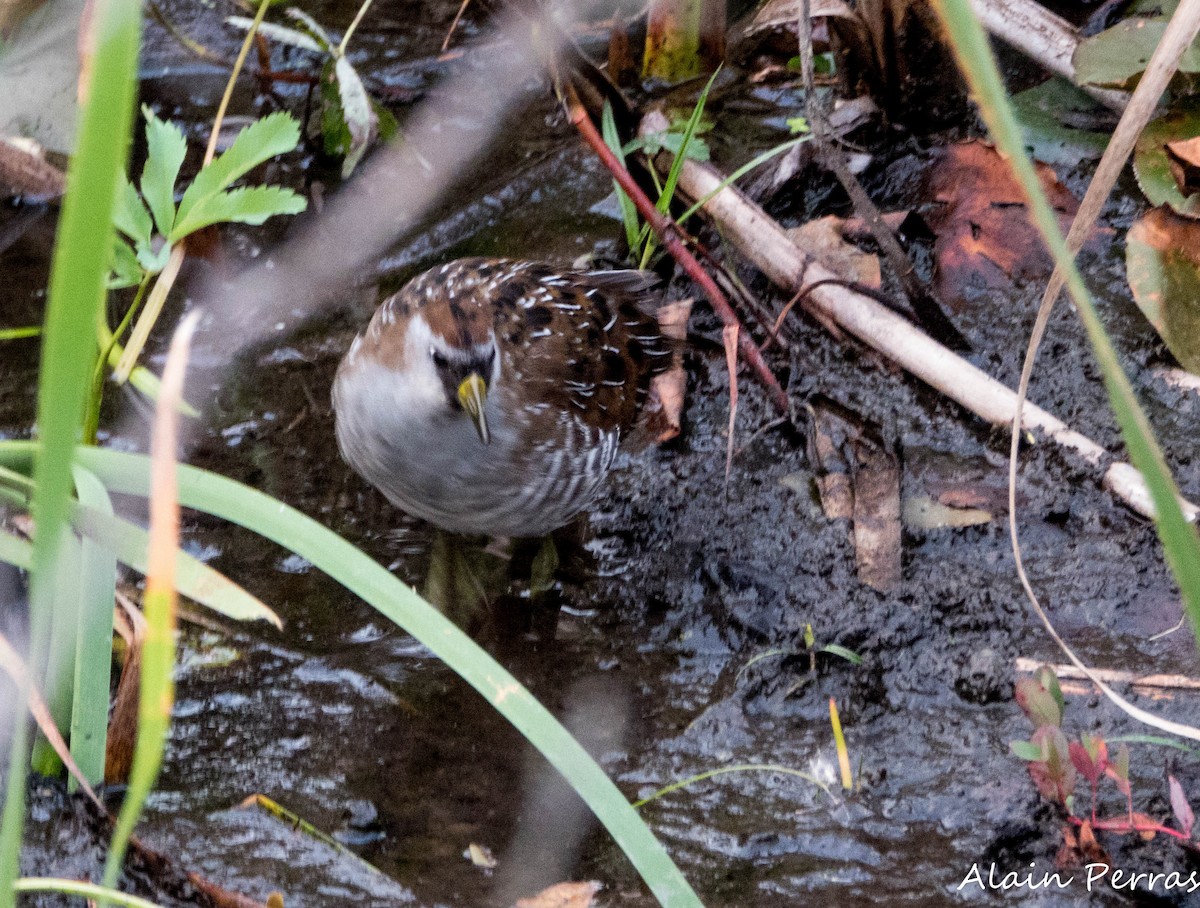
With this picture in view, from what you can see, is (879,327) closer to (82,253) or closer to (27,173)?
(82,253)

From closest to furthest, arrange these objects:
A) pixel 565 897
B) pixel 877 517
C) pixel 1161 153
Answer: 1. pixel 565 897
2. pixel 877 517
3. pixel 1161 153

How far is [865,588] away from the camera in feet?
9.45

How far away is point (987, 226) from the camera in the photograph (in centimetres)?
365

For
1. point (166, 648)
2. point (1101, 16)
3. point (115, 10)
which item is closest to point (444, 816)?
point (166, 648)

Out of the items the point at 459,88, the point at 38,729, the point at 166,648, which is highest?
the point at 459,88

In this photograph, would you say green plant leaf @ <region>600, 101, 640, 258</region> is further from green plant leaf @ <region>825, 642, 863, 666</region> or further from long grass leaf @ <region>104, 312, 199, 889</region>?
long grass leaf @ <region>104, 312, 199, 889</region>

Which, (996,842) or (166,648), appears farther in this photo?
(996,842)

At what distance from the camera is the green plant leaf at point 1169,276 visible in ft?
10.7

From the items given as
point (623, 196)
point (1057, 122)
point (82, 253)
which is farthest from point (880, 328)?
point (82, 253)

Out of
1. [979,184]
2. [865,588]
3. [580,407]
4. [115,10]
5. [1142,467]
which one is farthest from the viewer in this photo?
[979,184]

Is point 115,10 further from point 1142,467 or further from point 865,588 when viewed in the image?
point 865,588

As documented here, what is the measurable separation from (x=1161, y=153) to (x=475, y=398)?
2141 mm

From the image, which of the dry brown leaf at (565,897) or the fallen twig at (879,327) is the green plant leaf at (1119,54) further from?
the dry brown leaf at (565,897)

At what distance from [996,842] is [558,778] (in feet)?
2.76
